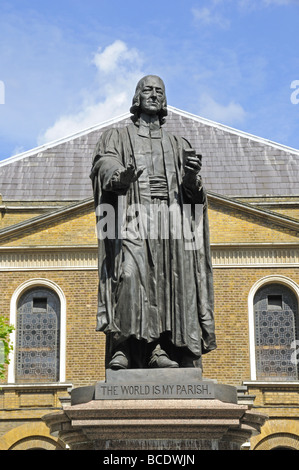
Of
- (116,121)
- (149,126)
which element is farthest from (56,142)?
(149,126)

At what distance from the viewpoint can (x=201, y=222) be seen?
6910 millimetres

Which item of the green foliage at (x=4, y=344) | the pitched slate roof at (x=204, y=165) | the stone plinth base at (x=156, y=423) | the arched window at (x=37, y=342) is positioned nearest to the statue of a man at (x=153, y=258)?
the stone plinth base at (x=156, y=423)

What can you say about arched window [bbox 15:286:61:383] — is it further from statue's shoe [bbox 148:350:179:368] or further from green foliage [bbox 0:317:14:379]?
statue's shoe [bbox 148:350:179:368]

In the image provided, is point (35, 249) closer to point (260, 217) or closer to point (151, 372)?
point (260, 217)

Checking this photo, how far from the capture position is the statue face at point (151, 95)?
7.17 m

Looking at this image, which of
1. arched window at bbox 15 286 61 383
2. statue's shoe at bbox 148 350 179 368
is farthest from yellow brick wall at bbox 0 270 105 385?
statue's shoe at bbox 148 350 179 368

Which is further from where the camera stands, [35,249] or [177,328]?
[35,249]

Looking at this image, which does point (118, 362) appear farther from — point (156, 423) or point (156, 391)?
point (156, 423)

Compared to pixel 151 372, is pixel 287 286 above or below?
above

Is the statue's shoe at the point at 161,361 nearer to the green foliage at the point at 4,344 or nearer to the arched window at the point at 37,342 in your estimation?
the green foliage at the point at 4,344

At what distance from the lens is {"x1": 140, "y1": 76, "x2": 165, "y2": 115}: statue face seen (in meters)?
7.17

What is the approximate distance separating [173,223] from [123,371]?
4.02 feet

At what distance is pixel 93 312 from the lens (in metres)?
25.1
